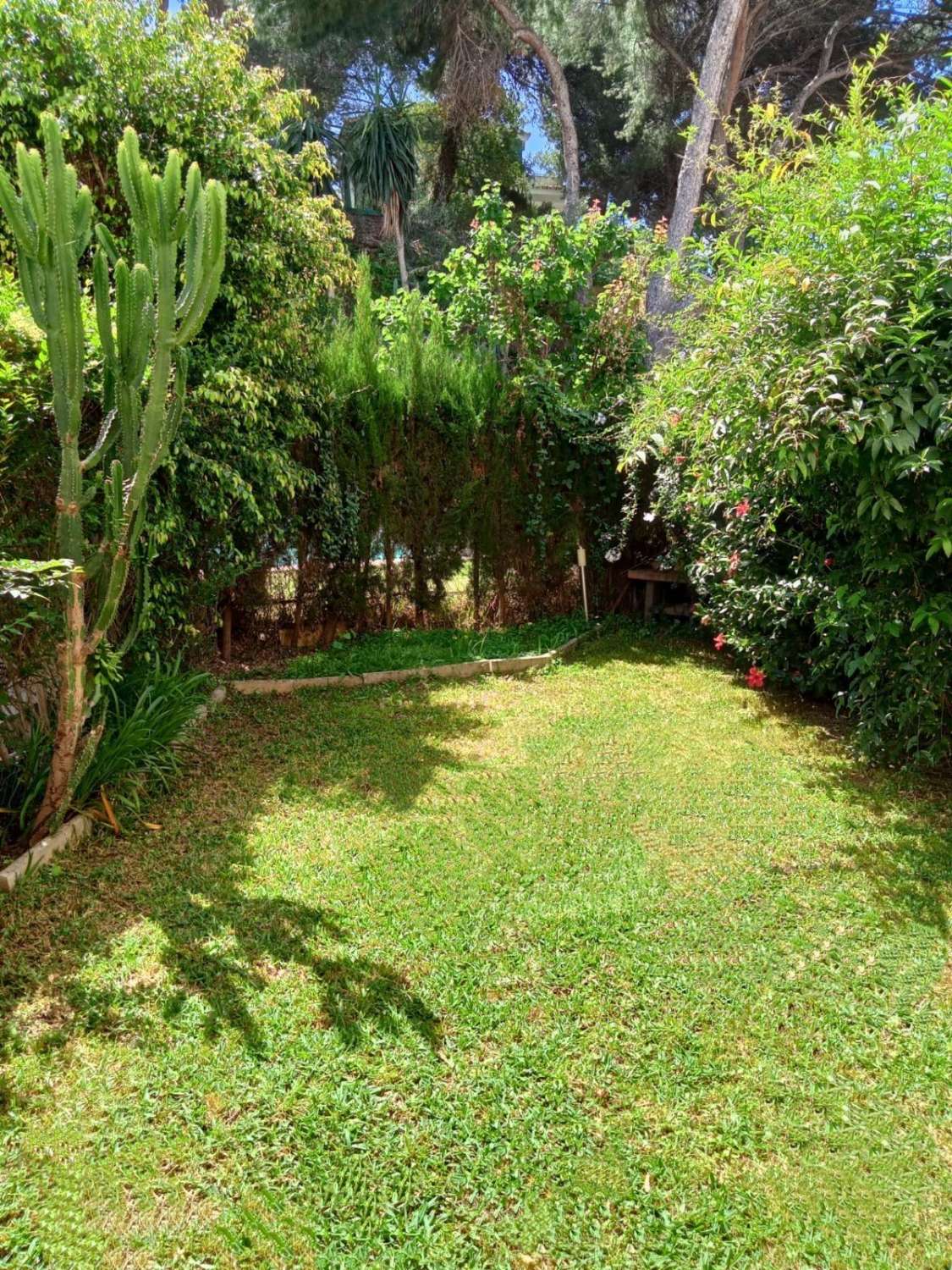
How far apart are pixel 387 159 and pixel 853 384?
14.4 metres

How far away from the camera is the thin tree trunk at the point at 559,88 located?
515 inches

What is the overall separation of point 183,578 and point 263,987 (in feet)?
11.0

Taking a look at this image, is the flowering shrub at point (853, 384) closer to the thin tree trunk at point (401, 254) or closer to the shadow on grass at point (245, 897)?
the shadow on grass at point (245, 897)

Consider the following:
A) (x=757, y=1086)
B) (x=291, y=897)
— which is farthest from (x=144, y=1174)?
→ (x=757, y=1086)

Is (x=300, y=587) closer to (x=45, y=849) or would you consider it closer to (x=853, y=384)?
(x=45, y=849)

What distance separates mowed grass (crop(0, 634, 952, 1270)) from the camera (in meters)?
1.69

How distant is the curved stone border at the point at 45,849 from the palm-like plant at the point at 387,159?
13699mm

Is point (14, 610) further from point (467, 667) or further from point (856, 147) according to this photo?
point (856, 147)

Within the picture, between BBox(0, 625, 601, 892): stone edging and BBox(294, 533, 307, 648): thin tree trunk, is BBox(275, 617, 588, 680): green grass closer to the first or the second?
BBox(0, 625, 601, 892): stone edging

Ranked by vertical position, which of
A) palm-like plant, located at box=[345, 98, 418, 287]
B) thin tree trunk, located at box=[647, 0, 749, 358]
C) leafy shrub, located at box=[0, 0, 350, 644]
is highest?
palm-like plant, located at box=[345, 98, 418, 287]

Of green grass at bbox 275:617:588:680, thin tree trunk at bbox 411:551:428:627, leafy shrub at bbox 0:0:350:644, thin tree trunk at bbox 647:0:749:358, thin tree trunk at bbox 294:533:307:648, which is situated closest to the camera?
leafy shrub at bbox 0:0:350:644

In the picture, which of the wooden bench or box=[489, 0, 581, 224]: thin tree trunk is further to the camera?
box=[489, 0, 581, 224]: thin tree trunk

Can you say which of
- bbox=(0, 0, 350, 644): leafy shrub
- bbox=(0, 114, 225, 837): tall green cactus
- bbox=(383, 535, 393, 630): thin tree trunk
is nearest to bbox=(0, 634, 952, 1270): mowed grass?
bbox=(0, 114, 225, 837): tall green cactus

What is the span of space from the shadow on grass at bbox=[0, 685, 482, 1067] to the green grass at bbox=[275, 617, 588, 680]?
182 centimetres
